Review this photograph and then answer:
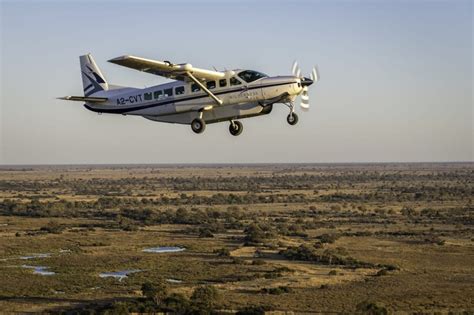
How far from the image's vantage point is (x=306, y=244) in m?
76.8

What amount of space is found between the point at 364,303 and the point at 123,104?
64.7 ft

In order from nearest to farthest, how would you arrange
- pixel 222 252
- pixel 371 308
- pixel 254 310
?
pixel 254 310
pixel 371 308
pixel 222 252

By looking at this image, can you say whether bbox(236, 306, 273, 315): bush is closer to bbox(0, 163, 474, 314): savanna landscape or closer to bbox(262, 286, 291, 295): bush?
bbox(0, 163, 474, 314): savanna landscape

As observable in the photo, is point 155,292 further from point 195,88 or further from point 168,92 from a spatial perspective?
point 195,88

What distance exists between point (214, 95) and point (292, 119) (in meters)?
3.60

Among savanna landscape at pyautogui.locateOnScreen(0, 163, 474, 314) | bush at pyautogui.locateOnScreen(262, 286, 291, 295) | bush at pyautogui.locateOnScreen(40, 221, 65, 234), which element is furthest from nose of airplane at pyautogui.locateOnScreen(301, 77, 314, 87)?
bush at pyautogui.locateOnScreen(40, 221, 65, 234)

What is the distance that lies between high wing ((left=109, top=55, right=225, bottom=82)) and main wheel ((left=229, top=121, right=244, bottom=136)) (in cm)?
254

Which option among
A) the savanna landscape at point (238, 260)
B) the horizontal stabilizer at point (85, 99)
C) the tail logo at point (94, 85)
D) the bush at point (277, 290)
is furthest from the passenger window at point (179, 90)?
the bush at point (277, 290)

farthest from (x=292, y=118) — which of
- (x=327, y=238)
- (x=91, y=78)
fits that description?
(x=327, y=238)

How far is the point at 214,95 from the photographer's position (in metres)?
34.2

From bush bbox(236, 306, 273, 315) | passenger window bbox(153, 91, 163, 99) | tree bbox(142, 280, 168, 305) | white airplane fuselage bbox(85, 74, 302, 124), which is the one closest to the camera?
white airplane fuselage bbox(85, 74, 302, 124)

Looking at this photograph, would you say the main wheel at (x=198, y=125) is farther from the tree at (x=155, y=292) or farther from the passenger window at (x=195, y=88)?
the tree at (x=155, y=292)

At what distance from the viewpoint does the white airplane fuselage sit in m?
33.9

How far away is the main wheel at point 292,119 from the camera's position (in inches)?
1304
